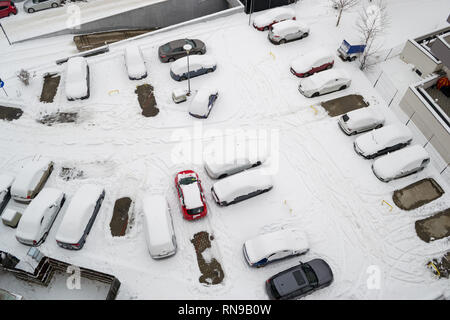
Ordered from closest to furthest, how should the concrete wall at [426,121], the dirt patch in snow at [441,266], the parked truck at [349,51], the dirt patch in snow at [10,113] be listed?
the dirt patch in snow at [441,266], the concrete wall at [426,121], the dirt patch in snow at [10,113], the parked truck at [349,51]

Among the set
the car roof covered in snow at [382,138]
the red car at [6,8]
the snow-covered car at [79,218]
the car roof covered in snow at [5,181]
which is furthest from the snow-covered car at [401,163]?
the red car at [6,8]

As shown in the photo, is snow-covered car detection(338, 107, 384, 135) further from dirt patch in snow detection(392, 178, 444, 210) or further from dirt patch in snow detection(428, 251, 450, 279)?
dirt patch in snow detection(428, 251, 450, 279)

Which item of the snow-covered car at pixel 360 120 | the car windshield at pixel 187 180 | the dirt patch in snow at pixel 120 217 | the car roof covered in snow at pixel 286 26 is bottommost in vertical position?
the dirt patch in snow at pixel 120 217

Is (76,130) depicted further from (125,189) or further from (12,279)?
(12,279)

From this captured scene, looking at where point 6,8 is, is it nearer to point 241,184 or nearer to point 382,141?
point 241,184

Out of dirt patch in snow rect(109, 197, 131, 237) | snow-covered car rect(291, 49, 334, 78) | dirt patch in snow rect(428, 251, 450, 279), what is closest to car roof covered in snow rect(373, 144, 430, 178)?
dirt patch in snow rect(428, 251, 450, 279)

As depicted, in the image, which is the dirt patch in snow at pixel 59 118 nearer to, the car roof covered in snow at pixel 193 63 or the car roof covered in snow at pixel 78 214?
the car roof covered in snow at pixel 78 214
